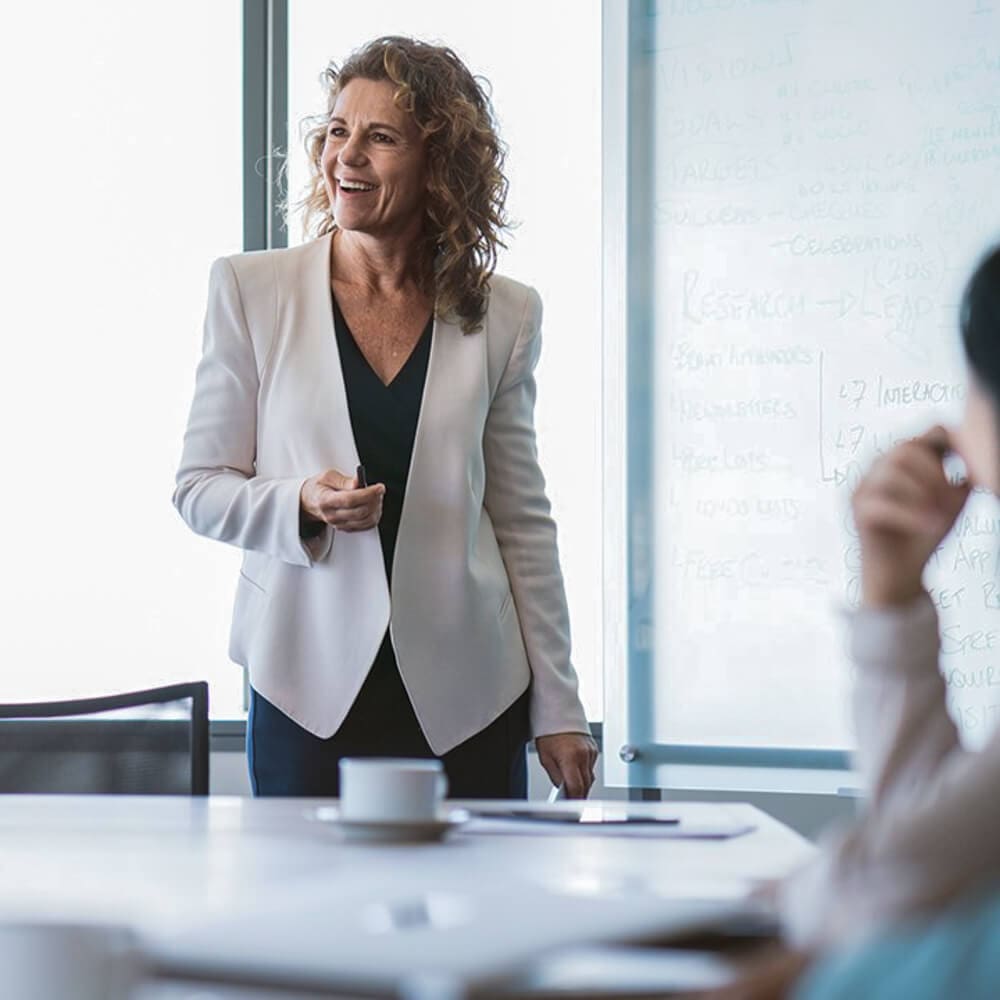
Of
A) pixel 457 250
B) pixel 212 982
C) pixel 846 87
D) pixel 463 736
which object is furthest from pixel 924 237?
pixel 212 982

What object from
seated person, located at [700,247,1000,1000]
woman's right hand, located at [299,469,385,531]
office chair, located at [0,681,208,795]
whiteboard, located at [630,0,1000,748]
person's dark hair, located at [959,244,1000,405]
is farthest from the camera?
whiteboard, located at [630,0,1000,748]

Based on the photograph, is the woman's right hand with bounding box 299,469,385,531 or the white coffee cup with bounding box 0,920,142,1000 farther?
the woman's right hand with bounding box 299,469,385,531

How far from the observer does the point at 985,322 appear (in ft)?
3.71

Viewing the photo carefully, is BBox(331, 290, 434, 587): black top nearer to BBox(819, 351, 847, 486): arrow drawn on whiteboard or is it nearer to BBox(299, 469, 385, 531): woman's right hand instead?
BBox(299, 469, 385, 531): woman's right hand

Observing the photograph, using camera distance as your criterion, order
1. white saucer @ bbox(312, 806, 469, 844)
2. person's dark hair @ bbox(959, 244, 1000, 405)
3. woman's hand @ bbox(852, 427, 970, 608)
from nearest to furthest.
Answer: person's dark hair @ bbox(959, 244, 1000, 405) < woman's hand @ bbox(852, 427, 970, 608) < white saucer @ bbox(312, 806, 469, 844)

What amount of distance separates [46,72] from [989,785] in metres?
3.76

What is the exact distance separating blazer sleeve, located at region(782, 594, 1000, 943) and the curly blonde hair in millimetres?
1491

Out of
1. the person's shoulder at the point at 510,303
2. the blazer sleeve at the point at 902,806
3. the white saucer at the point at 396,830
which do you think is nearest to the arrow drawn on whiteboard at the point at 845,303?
the person's shoulder at the point at 510,303

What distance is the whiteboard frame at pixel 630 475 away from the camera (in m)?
3.61

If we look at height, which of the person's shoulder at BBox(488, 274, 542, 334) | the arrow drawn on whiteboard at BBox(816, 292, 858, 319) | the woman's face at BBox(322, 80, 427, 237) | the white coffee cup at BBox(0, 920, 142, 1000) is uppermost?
the woman's face at BBox(322, 80, 427, 237)

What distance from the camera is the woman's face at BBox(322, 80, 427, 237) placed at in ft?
8.50

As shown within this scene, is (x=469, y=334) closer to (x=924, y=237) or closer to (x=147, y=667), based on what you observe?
(x=924, y=237)

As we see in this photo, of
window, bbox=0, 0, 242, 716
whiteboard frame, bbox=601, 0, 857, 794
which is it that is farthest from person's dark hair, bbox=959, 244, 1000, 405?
window, bbox=0, 0, 242, 716

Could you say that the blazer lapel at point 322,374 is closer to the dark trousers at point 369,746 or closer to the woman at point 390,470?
the woman at point 390,470
